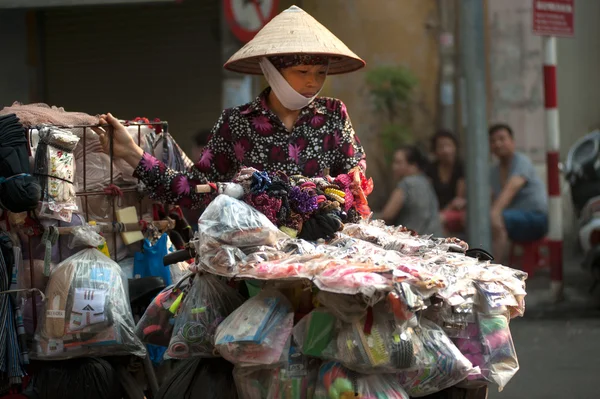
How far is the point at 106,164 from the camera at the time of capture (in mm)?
4891

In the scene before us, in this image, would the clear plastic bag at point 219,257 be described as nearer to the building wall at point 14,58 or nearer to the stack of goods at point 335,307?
the stack of goods at point 335,307

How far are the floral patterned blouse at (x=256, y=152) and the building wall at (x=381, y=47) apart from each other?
644cm

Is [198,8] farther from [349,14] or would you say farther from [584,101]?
[584,101]

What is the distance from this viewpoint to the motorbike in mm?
9820

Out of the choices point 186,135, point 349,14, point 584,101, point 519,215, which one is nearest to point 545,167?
point 519,215

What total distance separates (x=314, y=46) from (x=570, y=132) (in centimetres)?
815

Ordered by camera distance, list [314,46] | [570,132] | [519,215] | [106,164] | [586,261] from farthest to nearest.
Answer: [570,132]
[519,215]
[586,261]
[106,164]
[314,46]

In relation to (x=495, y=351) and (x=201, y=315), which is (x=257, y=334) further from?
(x=495, y=351)

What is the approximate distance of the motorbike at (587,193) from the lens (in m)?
9.82

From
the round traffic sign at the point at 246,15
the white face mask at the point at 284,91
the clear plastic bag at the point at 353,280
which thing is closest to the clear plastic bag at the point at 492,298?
the clear plastic bag at the point at 353,280

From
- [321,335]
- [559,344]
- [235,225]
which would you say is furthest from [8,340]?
[559,344]

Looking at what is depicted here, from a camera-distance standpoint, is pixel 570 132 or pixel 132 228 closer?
pixel 132 228

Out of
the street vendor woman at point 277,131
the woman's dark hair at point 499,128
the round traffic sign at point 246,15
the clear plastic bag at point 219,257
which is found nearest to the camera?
the clear plastic bag at point 219,257

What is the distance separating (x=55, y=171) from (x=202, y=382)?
1.11 m
